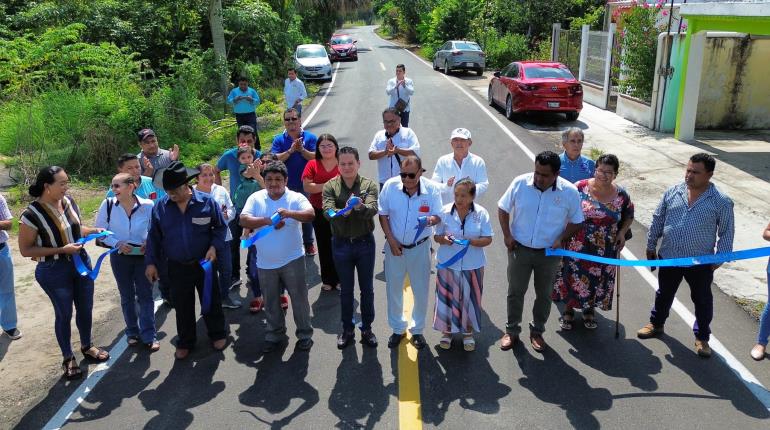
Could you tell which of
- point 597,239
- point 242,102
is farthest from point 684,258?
point 242,102

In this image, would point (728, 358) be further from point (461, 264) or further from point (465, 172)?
point (465, 172)

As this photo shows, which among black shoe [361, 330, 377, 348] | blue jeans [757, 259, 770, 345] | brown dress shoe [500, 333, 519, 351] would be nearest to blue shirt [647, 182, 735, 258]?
blue jeans [757, 259, 770, 345]

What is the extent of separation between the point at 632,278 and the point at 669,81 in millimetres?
9508

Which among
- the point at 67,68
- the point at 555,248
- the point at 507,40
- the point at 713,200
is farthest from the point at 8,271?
the point at 507,40

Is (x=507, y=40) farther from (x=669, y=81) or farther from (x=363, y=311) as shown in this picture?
(x=363, y=311)

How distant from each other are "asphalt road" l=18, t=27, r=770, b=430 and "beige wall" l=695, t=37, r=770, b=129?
34.2 ft

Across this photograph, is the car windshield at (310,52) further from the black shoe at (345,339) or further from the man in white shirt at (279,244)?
the black shoe at (345,339)

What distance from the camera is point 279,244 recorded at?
5090 millimetres

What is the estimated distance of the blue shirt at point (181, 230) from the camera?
5.00 metres

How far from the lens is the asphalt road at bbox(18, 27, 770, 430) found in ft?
14.1

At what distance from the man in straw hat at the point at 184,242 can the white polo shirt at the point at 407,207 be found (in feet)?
4.94

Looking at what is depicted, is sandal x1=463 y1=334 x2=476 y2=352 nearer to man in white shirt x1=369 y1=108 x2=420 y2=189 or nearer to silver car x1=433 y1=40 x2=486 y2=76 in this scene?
man in white shirt x1=369 y1=108 x2=420 y2=189

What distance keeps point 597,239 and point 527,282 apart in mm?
761

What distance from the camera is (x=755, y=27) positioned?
35.5ft
